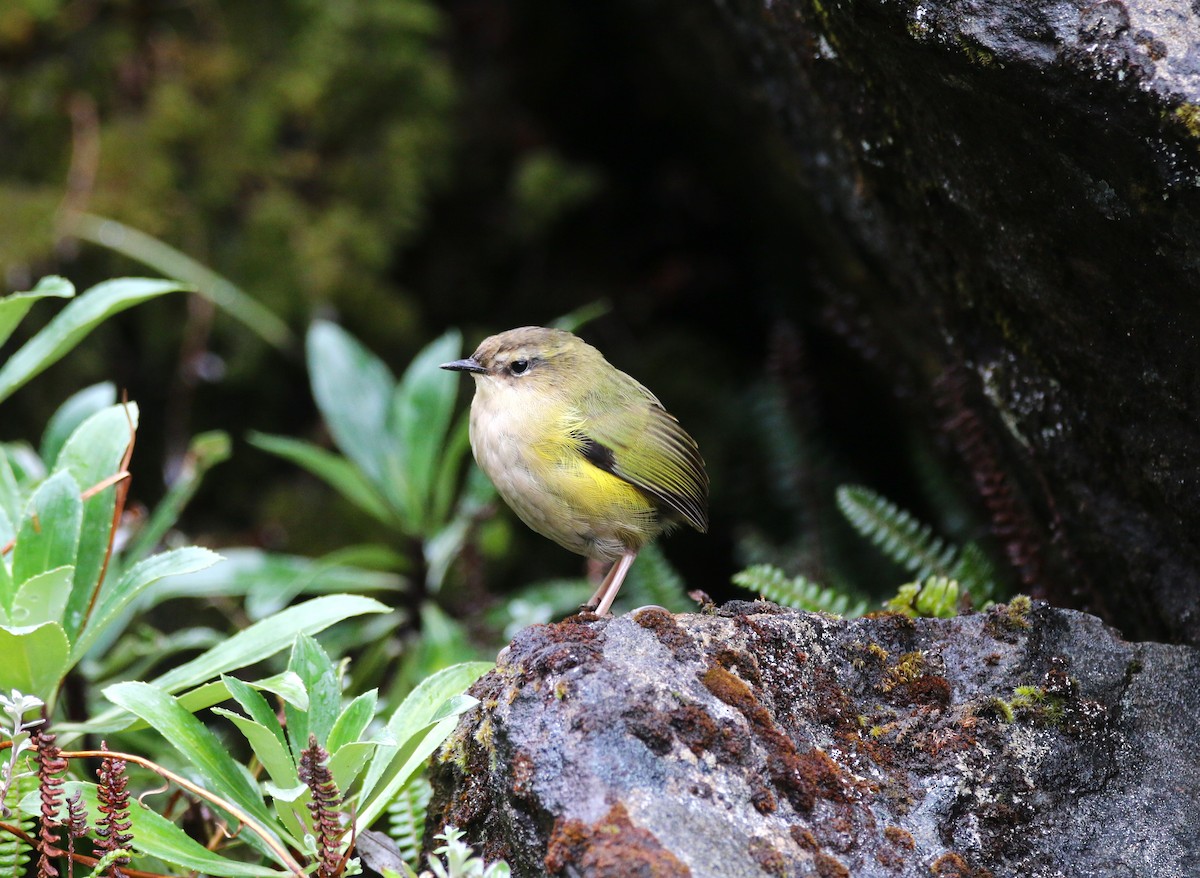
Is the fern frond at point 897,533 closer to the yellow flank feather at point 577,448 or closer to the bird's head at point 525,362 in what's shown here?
the yellow flank feather at point 577,448

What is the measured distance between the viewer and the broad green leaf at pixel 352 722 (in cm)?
268

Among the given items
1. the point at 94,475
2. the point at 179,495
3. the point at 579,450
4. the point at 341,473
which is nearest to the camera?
the point at 94,475

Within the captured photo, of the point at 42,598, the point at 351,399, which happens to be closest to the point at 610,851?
the point at 42,598

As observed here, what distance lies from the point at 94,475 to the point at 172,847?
1383mm

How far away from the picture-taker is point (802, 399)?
516cm

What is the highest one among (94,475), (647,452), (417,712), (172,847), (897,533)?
(897,533)

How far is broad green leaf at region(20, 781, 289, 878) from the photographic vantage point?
253 cm

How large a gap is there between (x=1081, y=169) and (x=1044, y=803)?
143 cm

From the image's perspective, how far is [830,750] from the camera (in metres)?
2.56

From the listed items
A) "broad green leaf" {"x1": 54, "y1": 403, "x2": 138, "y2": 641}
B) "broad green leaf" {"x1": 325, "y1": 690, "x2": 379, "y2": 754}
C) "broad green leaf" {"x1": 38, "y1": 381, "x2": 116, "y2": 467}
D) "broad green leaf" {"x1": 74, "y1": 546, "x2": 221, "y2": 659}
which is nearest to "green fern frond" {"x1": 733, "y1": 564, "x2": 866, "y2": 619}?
"broad green leaf" {"x1": 325, "y1": 690, "x2": 379, "y2": 754}

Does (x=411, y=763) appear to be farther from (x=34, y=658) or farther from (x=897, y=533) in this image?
(x=897, y=533)

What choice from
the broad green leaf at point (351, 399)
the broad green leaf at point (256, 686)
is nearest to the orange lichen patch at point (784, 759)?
the broad green leaf at point (256, 686)

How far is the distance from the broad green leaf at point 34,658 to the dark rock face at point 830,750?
39.7 inches

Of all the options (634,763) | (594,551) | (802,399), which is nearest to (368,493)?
(594,551)
